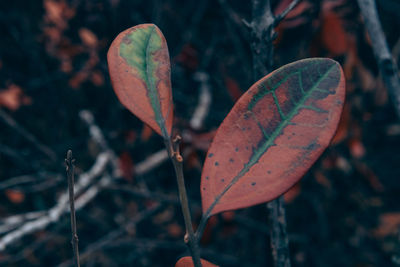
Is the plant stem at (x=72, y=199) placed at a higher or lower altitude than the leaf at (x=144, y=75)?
lower

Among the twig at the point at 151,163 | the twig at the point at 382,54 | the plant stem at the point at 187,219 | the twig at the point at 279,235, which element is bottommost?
the twig at the point at 279,235

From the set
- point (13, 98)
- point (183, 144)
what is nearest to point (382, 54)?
point (183, 144)

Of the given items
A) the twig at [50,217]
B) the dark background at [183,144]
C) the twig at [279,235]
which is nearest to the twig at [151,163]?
the dark background at [183,144]

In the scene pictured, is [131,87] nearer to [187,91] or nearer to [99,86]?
[187,91]

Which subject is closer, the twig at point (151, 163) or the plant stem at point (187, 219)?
the plant stem at point (187, 219)

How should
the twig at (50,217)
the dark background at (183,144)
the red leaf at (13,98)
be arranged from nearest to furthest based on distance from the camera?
the twig at (50,217) → the dark background at (183,144) → the red leaf at (13,98)

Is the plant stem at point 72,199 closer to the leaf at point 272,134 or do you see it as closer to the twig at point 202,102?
the leaf at point 272,134

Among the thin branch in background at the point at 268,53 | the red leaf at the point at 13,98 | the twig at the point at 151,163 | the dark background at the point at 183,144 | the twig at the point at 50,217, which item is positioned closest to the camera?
the thin branch in background at the point at 268,53
